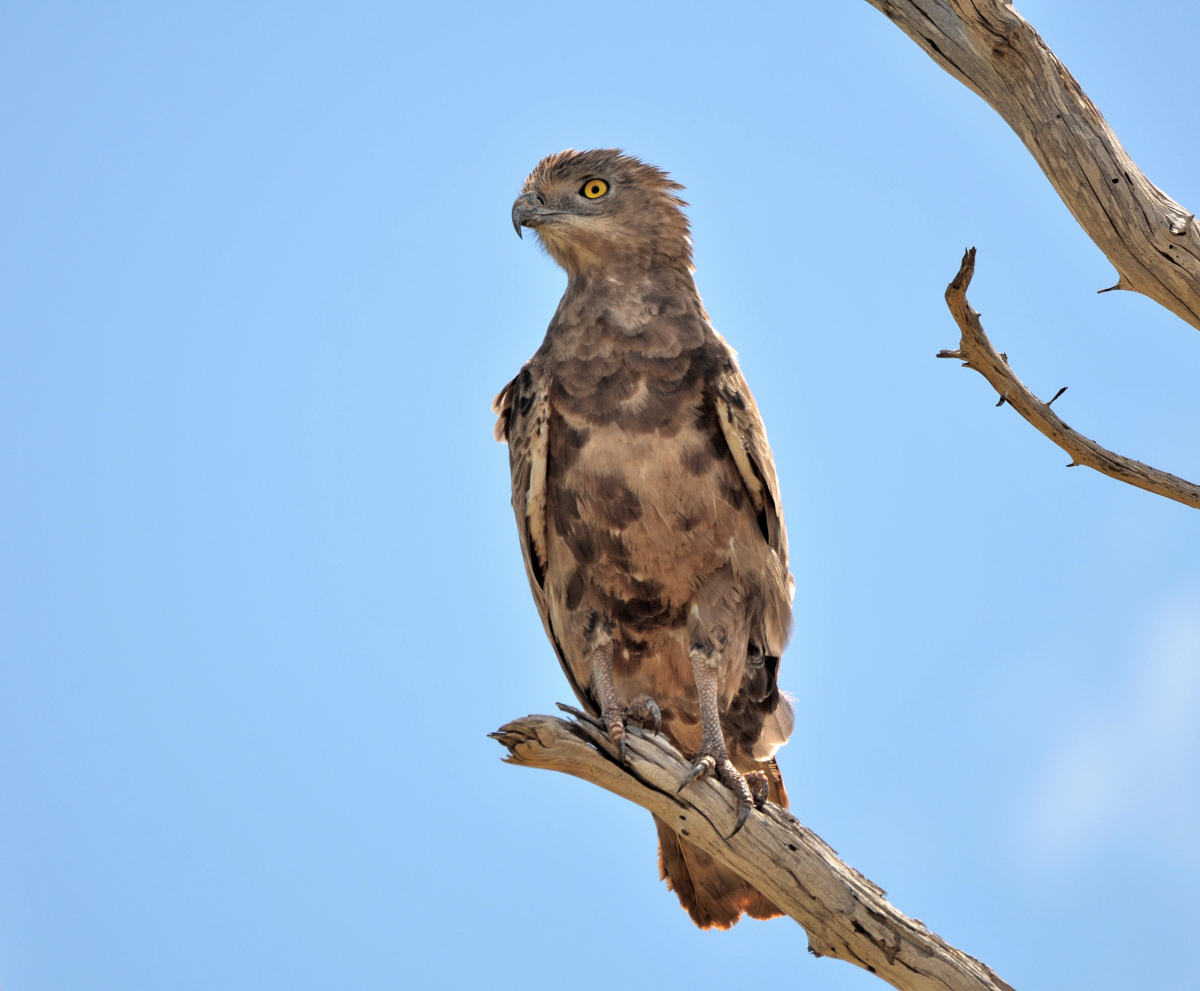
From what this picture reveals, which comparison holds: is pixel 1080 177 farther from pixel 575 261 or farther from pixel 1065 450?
pixel 575 261

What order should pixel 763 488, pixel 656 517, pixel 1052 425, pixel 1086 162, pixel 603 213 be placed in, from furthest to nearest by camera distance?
pixel 603 213 < pixel 763 488 < pixel 656 517 < pixel 1052 425 < pixel 1086 162

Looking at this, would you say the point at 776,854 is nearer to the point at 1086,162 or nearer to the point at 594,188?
the point at 1086,162

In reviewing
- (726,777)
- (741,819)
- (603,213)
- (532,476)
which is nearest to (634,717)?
(726,777)

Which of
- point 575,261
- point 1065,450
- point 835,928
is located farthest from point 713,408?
point 835,928

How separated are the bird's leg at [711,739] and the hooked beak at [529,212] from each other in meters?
2.33

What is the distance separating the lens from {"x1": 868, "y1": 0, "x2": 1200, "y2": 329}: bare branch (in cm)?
435

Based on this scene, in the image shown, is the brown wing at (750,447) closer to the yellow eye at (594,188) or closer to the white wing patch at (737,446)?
the white wing patch at (737,446)

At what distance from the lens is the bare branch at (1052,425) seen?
4.48 metres

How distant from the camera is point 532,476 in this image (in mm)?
5363

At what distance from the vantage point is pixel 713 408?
5211 millimetres

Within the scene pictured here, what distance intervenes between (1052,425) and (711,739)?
1997 mm

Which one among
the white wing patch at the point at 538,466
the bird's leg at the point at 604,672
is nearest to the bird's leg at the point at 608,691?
the bird's leg at the point at 604,672

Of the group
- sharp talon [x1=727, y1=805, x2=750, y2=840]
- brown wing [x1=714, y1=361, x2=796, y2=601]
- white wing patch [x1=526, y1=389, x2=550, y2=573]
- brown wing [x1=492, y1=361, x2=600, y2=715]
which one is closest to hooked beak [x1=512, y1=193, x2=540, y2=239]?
brown wing [x1=492, y1=361, x2=600, y2=715]

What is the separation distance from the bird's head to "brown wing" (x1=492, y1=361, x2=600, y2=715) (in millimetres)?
711
